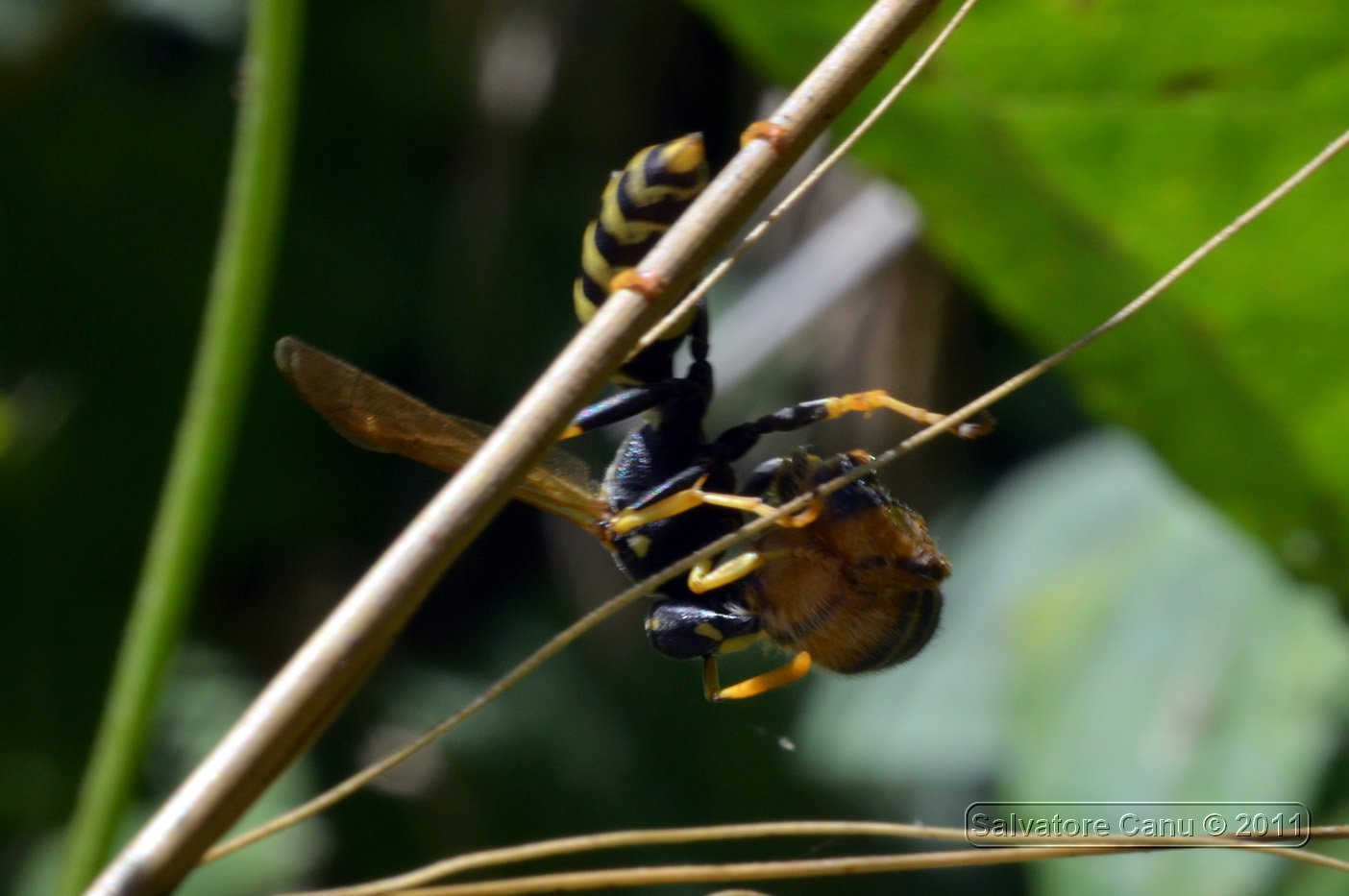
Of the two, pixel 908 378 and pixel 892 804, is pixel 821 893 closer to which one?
pixel 892 804

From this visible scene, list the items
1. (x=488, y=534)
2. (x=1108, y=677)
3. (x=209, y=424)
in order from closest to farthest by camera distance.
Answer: (x=209, y=424) < (x=1108, y=677) < (x=488, y=534)

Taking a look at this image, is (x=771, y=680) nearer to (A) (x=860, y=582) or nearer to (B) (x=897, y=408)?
(A) (x=860, y=582)

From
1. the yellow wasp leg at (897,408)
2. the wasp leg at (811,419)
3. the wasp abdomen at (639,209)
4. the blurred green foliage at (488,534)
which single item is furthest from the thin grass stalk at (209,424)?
the blurred green foliage at (488,534)

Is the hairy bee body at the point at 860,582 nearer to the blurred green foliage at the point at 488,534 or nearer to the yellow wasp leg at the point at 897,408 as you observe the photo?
the yellow wasp leg at the point at 897,408

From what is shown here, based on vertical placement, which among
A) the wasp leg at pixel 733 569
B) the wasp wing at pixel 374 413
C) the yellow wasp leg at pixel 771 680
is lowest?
the yellow wasp leg at pixel 771 680

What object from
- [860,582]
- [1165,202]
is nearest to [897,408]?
[860,582]

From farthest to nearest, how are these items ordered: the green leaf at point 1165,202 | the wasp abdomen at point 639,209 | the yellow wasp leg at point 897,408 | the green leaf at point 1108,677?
the green leaf at point 1108,677
the green leaf at point 1165,202
the wasp abdomen at point 639,209
the yellow wasp leg at point 897,408
